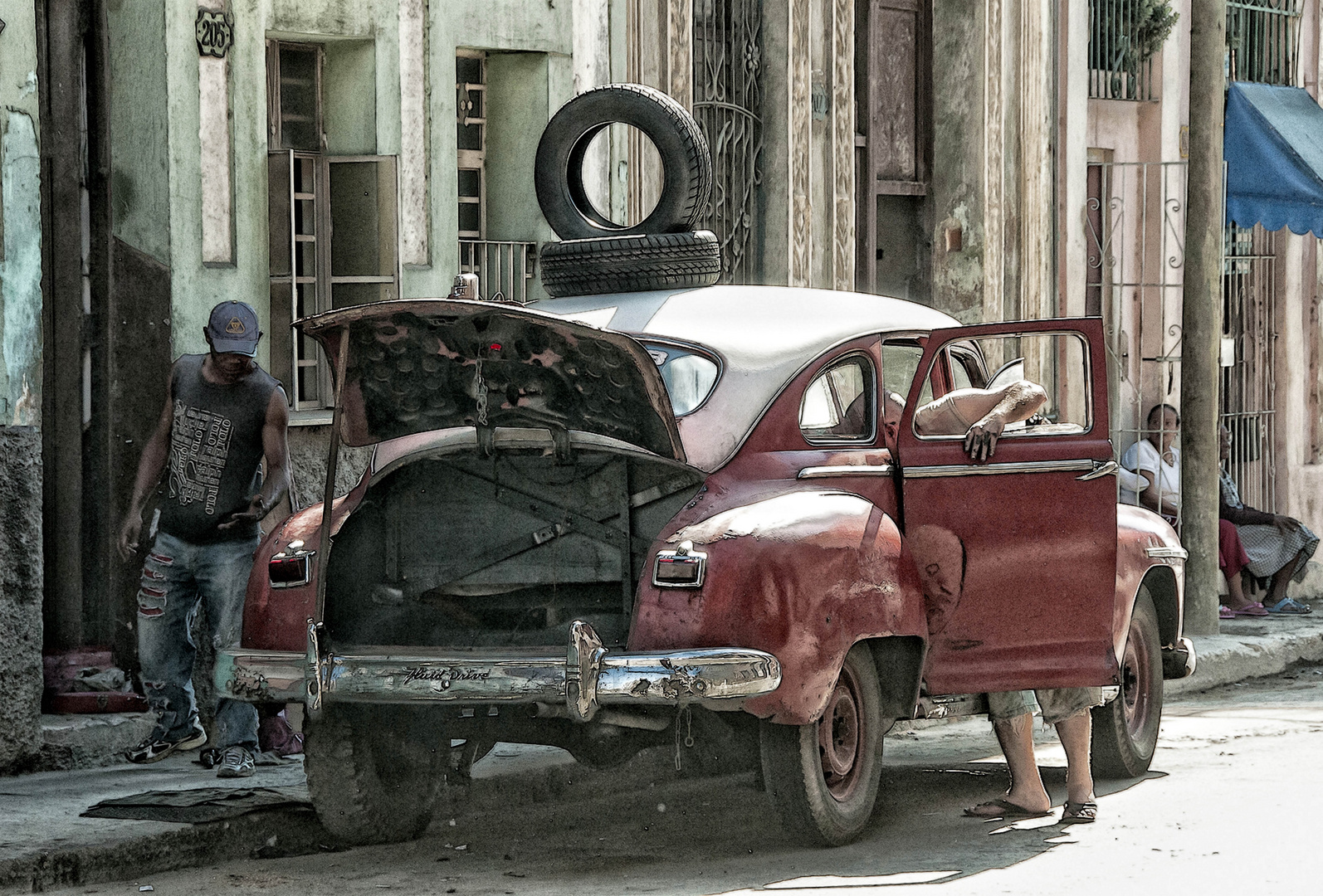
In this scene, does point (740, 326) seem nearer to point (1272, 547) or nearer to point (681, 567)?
point (681, 567)

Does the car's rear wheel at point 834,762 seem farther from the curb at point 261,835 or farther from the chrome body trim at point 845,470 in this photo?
the curb at point 261,835

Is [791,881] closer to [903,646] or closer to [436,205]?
[903,646]

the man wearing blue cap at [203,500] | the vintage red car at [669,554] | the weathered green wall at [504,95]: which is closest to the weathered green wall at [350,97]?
the weathered green wall at [504,95]

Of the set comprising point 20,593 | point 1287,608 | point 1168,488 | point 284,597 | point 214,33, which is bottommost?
point 1287,608

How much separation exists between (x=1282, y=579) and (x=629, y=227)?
867 centimetres

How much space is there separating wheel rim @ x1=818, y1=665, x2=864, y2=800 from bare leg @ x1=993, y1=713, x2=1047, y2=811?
2.65 ft

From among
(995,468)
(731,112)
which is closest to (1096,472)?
(995,468)

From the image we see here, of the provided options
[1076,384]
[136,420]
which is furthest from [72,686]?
[1076,384]

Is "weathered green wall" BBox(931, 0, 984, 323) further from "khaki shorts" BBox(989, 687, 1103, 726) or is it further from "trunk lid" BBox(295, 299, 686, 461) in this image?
"trunk lid" BBox(295, 299, 686, 461)

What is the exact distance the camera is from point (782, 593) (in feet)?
21.6

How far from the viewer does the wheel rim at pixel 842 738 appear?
7023 millimetres

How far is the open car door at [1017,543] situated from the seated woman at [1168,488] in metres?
7.00

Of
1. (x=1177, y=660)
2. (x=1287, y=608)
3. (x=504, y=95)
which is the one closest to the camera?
(x=1177, y=660)

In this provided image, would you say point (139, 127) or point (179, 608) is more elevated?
point (139, 127)
